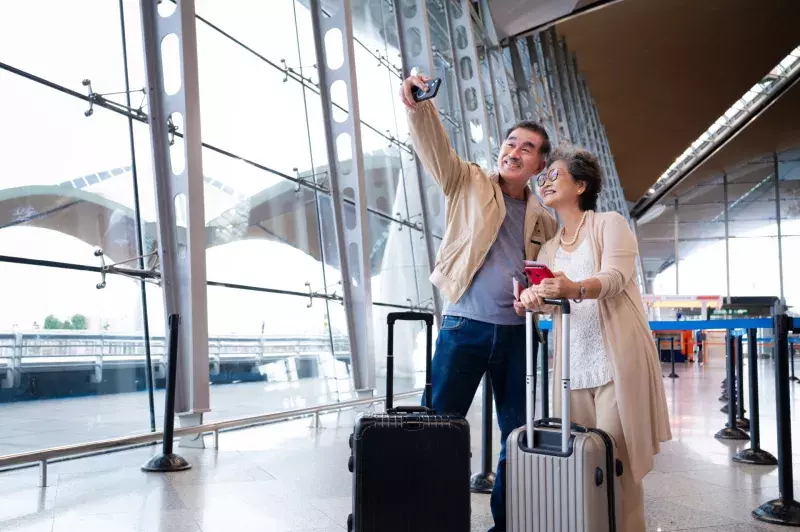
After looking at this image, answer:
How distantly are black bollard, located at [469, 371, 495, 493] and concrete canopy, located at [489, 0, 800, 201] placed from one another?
9.68m

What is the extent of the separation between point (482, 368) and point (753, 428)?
2.80 meters

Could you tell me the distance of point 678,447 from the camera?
5.16 meters

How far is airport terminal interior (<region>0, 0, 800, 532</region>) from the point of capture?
11.7ft

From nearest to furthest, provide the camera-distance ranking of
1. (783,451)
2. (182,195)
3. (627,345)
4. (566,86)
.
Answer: (627,345), (783,451), (182,195), (566,86)

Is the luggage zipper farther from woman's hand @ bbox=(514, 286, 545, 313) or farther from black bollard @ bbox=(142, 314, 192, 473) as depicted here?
black bollard @ bbox=(142, 314, 192, 473)

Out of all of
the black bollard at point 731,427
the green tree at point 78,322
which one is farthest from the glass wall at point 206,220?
the black bollard at point 731,427

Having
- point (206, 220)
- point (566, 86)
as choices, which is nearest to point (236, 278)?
point (206, 220)

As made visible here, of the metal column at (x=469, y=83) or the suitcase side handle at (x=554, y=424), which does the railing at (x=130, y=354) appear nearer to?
the suitcase side handle at (x=554, y=424)

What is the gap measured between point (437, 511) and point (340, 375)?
496cm

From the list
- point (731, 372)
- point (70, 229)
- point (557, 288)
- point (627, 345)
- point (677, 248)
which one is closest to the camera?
point (557, 288)

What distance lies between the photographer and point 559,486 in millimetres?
2168

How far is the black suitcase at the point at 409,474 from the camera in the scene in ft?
7.09

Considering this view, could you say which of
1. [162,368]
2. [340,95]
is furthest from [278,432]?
[340,95]

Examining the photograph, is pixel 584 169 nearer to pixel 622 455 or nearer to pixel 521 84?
pixel 622 455
